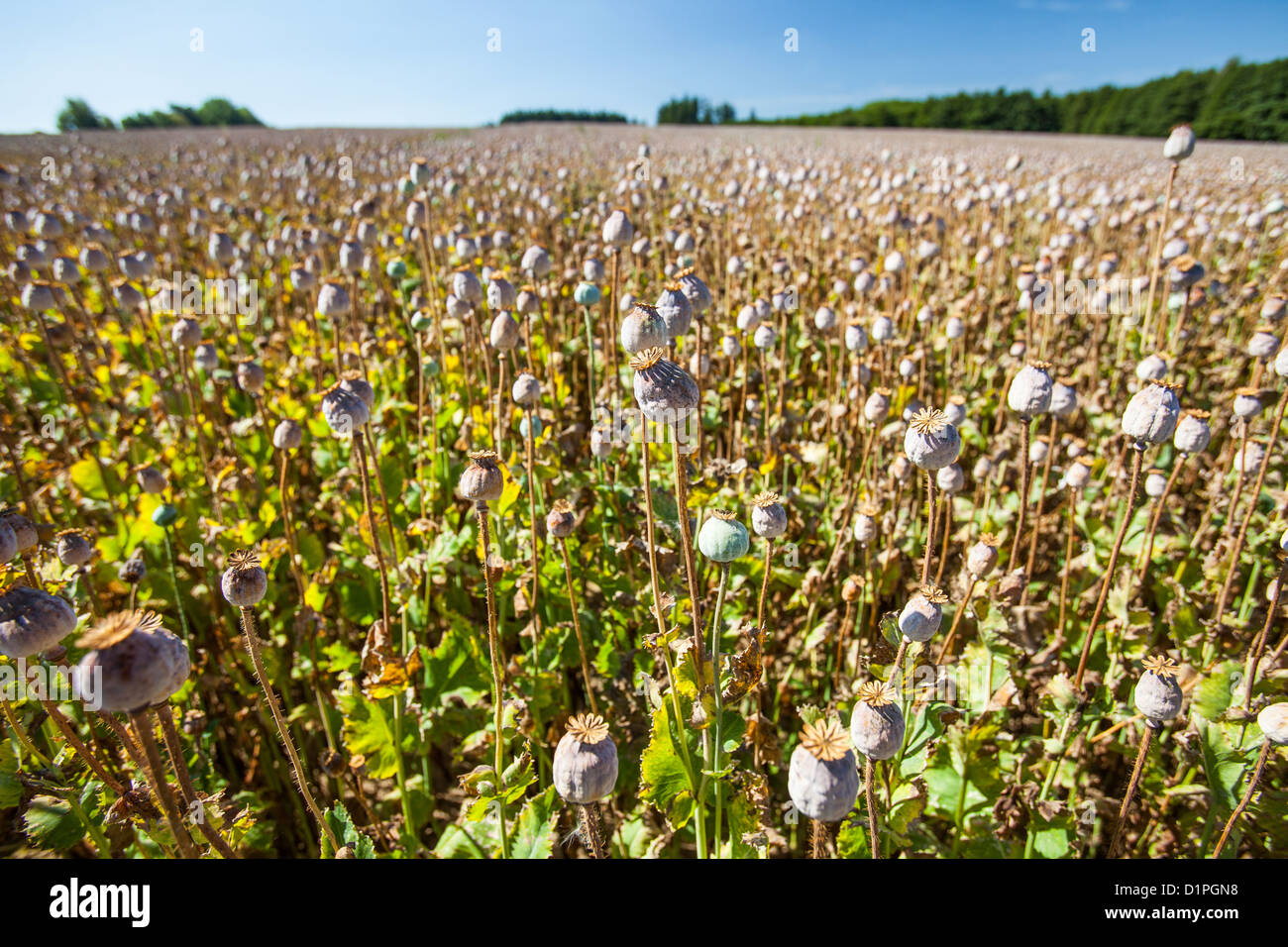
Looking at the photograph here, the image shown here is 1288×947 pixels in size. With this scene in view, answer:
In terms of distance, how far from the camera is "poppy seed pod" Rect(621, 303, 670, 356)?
1505 millimetres

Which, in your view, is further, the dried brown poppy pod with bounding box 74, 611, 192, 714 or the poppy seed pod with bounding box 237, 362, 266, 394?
the poppy seed pod with bounding box 237, 362, 266, 394

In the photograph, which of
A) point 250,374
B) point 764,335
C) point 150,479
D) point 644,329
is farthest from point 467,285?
point 644,329

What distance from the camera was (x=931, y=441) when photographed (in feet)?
4.98

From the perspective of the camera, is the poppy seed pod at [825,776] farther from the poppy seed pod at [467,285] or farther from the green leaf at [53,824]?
the poppy seed pod at [467,285]

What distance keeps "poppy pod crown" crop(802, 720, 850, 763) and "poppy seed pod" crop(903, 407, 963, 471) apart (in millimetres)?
685

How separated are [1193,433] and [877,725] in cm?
134

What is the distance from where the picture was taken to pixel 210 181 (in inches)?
512

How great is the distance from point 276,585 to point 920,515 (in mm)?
2927

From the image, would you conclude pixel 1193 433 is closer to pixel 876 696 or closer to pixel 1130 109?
pixel 876 696

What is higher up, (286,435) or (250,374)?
(250,374)

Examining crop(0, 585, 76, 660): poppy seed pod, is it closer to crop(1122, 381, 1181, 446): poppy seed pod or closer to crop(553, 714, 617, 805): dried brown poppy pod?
crop(553, 714, 617, 805): dried brown poppy pod

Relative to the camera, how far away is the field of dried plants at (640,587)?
1.59m

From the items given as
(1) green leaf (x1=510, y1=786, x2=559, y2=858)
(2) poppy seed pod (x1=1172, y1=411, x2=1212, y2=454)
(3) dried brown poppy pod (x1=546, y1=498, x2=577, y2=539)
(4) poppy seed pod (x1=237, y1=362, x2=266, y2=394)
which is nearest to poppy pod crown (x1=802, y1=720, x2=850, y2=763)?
(1) green leaf (x1=510, y1=786, x2=559, y2=858)

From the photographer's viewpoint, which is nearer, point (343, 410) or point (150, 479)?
point (343, 410)
